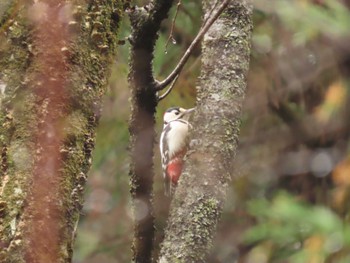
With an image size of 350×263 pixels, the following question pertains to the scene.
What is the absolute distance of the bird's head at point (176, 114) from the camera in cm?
414

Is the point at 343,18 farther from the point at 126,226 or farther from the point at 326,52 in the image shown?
the point at 126,226

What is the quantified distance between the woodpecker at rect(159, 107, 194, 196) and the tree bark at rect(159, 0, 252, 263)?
3.98 feet

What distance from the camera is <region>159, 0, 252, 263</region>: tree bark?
93.8 inches

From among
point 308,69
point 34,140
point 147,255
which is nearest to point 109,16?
point 34,140

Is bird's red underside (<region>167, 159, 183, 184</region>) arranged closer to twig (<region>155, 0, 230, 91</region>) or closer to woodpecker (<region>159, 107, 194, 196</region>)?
woodpecker (<region>159, 107, 194, 196</region>)

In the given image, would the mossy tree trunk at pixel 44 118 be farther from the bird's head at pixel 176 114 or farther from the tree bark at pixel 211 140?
the bird's head at pixel 176 114

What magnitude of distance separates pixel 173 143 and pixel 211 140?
147 centimetres

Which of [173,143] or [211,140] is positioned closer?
[211,140]

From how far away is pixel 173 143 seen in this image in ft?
13.3

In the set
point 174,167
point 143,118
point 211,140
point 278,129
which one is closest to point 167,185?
point 174,167

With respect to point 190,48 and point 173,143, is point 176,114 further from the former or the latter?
point 190,48

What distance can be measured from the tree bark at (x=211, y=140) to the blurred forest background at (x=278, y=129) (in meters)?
1.03

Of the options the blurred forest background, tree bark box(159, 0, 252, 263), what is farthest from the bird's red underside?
tree bark box(159, 0, 252, 263)

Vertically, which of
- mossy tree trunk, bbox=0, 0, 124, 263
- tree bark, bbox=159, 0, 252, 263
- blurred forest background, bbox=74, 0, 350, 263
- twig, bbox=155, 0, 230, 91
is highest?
mossy tree trunk, bbox=0, 0, 124, 263
